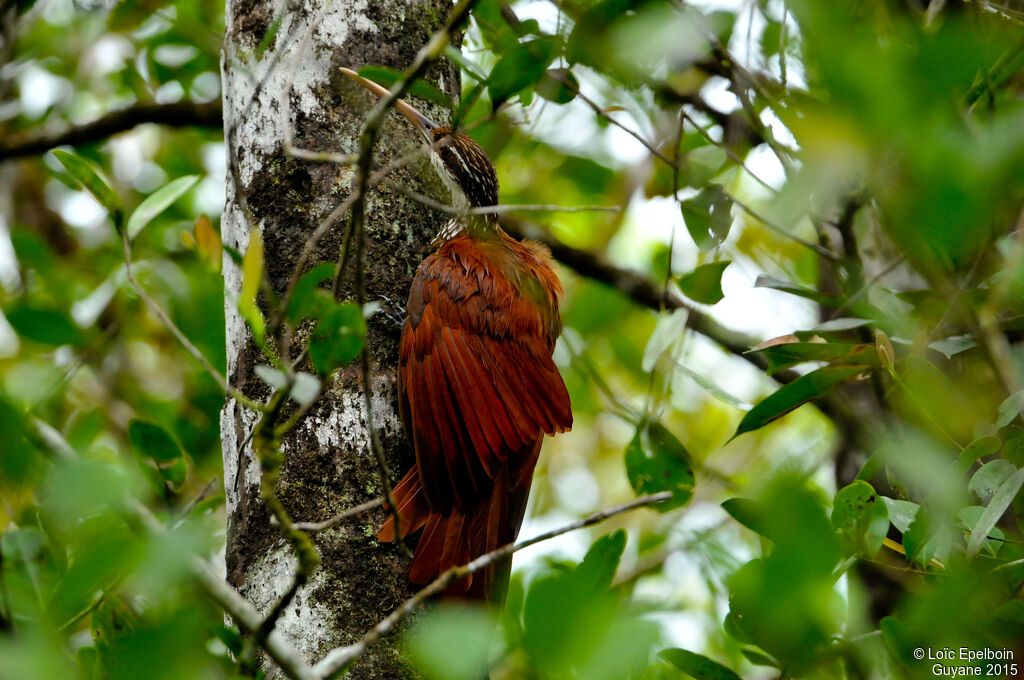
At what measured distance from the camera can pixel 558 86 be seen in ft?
7.43

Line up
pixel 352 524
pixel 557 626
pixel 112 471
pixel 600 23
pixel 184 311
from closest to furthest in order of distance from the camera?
pixel 557 626 < pixel 112 471 < pixel 600 23 < pixel 352 524 < pixel 184 311

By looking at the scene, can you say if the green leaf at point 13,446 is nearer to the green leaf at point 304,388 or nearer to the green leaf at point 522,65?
the green leaf at point 304,388

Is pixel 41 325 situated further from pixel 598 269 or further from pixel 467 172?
pixel 598 269

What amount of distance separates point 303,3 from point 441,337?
912 millimetres

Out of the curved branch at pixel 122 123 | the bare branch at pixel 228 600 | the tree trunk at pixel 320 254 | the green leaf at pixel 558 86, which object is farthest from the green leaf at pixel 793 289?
the curved branch at pixel 122 123

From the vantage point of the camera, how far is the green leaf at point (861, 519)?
1.75m

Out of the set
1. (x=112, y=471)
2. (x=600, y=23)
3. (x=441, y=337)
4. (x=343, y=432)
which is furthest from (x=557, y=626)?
(x=441, y=337)

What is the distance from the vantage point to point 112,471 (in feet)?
3.14

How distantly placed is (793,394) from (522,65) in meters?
0.96

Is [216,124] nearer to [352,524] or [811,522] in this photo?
[352,524]

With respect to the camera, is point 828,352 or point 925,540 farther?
point 828,352

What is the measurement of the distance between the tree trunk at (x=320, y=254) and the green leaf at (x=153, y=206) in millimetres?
126

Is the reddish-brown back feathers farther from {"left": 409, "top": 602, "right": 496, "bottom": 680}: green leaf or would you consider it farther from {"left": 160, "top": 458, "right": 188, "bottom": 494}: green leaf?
{"left": 409, "top": 602, "right": 496, "bottom": 680}: green leaf

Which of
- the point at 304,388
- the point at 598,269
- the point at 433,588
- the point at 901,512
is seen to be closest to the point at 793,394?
the point at 901,512
